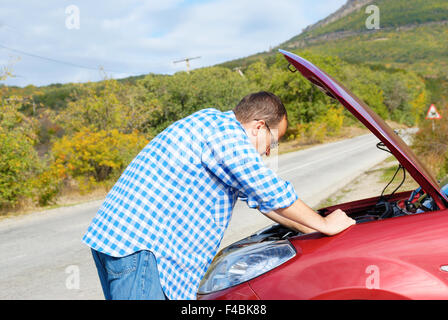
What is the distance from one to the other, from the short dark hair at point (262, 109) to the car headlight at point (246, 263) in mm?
600

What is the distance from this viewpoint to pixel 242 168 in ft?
5.59

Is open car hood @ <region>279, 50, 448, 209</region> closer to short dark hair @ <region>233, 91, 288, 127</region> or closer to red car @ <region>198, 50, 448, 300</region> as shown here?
red car @ <region>198, 50, 448, 300</region>

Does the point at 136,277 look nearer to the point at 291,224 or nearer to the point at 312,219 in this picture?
the point at 312,219

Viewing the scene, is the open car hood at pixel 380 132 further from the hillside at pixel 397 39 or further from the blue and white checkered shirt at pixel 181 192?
the hillside at pixel 397 39

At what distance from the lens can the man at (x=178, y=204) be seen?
5.59 feet

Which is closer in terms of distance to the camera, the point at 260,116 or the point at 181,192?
the point at 181,192

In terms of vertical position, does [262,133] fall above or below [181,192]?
above

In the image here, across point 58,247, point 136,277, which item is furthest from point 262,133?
point 58,247

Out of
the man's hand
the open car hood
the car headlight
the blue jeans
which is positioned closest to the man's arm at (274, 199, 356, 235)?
the man's hand

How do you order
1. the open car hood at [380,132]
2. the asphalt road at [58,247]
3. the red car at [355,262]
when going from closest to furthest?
the red car at [355,262]
the open car hood at [380,132]
the asphalt road at [58,247]

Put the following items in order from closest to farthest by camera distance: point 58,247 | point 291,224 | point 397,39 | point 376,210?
1. point 291,224
2. point 376,210
3. point 58,247
4. point 397,39

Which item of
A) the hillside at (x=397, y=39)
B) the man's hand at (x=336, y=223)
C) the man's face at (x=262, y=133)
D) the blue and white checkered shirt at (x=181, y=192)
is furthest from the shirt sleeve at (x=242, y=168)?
the hillside at (x=397, y=39)

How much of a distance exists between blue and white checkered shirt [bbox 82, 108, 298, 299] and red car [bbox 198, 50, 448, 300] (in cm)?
27

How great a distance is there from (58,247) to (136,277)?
17.5ft
